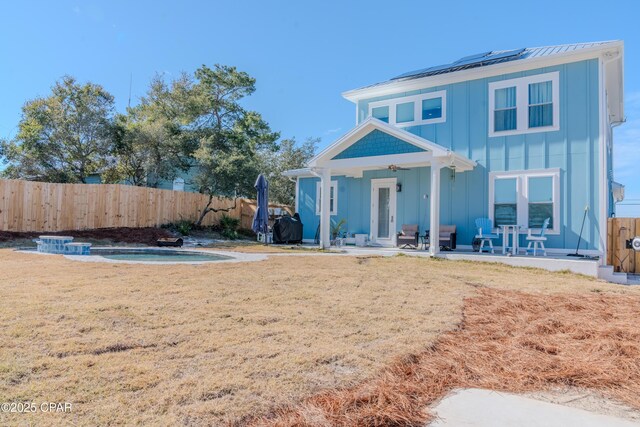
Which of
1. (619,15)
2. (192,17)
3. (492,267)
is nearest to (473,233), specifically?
(492,267)

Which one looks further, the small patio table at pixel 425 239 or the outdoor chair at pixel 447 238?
the small patio table at pixel 425 239

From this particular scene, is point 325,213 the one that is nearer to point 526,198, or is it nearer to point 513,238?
point 513,238

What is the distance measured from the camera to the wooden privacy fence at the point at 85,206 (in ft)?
44.5

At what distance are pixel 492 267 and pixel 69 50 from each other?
18928mm

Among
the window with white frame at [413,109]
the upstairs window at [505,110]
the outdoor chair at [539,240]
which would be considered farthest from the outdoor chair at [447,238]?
the window with white frame at [413,109]

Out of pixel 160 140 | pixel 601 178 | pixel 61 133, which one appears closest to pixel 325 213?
pixel 601 178

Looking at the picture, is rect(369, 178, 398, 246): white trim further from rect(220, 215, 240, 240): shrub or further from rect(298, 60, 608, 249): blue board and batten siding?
rect(220, 215, 240, 240): shrub

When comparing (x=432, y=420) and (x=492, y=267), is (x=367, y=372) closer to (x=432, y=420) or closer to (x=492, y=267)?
(x=432, y=420)

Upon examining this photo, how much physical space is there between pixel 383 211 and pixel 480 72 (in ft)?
16.6

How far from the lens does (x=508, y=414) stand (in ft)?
7.43

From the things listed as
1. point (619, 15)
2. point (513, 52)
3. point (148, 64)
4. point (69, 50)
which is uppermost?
point (148, 64)

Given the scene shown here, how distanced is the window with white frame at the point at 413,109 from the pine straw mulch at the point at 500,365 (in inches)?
338

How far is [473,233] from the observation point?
11.4m

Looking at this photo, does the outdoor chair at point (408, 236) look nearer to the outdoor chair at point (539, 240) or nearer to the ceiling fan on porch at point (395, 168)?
the ceiling fan on porch at point (395, 168)
